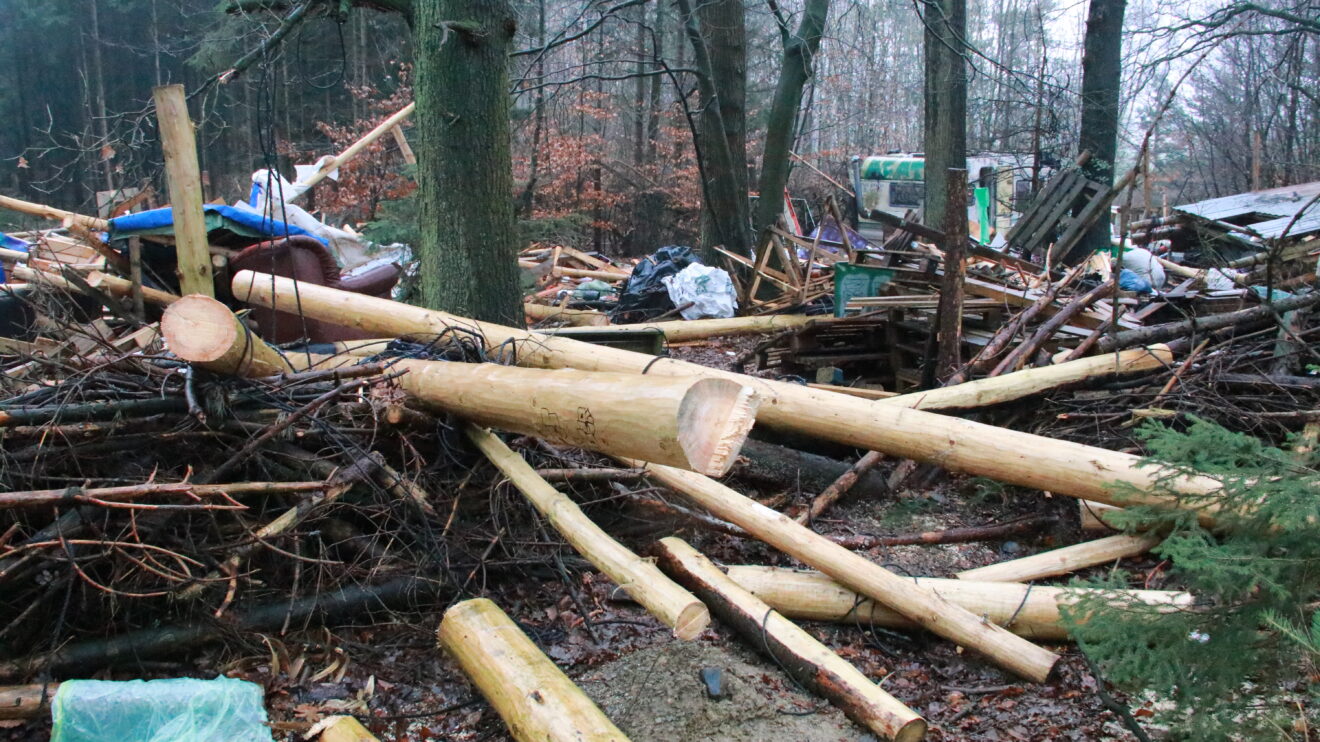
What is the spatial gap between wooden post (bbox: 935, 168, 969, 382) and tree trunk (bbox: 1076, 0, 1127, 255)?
6.96 m

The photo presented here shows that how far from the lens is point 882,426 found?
4449mm

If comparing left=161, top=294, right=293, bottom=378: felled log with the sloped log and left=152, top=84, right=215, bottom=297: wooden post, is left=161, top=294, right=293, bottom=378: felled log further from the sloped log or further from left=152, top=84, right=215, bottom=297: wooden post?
the sloped log

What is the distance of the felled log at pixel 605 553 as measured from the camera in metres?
2.88

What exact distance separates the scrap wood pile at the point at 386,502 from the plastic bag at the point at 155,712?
31 centimetres

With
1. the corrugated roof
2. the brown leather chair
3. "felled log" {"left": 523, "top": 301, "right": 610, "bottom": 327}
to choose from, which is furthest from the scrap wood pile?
the corrugated roof

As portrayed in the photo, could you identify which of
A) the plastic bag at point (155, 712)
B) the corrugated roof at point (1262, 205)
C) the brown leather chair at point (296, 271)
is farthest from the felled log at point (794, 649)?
the corrugated roof at point (1262, 205)

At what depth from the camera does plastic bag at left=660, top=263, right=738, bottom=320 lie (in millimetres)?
9820

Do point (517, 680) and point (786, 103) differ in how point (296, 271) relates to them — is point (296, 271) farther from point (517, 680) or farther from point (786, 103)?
point (786, 103)

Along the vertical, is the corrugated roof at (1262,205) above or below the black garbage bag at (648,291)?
above

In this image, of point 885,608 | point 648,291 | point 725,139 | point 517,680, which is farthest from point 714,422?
point 725,139

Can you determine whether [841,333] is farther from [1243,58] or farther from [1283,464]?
[1243,58]

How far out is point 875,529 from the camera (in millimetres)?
4691

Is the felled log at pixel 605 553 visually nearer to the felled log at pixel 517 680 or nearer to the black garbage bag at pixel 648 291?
the felled log at pixel 517 680

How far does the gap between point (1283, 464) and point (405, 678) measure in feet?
Result: 9.97
